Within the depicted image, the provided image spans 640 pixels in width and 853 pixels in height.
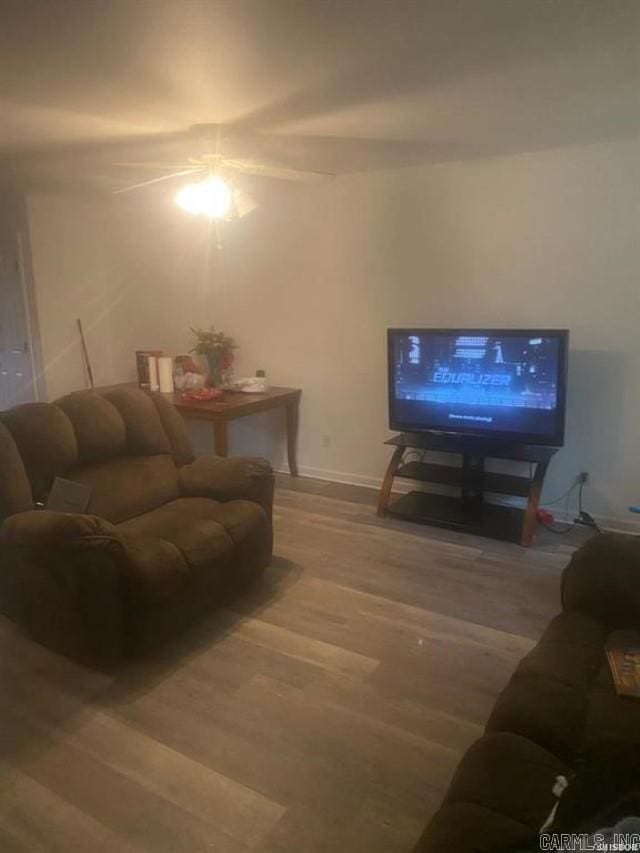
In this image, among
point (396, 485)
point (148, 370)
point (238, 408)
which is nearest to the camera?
point (238, 408)

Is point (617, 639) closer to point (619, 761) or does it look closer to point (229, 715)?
point (619, 761)

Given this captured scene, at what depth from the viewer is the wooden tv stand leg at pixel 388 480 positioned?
378cm

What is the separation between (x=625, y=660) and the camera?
1610 millimetres

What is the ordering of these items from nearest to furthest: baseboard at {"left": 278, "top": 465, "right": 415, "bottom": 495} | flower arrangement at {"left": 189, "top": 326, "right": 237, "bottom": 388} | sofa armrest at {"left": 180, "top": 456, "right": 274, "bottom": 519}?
sofa armrest at {"left": 180, "top": 456, "right": 274, "bottom": 519} < baseboard at {"left": 278, "top": 465, "right": 415, "bottom": 495} < flower arrangement at {"left": 189, "top": 326, "right": 237, "bottom": 388}

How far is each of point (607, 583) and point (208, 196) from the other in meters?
2.56

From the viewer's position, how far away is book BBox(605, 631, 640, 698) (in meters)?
1.50

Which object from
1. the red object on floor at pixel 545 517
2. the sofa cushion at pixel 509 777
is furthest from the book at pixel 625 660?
the red object on floor at pixel 545 517

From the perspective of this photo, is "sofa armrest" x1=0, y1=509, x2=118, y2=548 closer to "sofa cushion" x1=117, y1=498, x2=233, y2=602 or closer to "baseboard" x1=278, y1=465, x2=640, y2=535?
"sofa cushion" x1=117, y1=498, x2=233, y2=602

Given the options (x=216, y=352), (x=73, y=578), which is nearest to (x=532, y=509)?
(x=73, y=578)

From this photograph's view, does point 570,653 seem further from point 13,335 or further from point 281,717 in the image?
point 13,335

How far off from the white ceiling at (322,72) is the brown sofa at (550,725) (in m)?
1.73

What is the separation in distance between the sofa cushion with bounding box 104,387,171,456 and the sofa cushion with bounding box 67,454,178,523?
0.05m

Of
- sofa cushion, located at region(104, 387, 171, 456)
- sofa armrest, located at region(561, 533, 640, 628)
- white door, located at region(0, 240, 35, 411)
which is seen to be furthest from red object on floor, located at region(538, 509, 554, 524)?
white door, located at region(0, 240, 35, 411)

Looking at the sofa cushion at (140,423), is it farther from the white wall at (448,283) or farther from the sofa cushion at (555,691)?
the sofa cushion at (555,691)
